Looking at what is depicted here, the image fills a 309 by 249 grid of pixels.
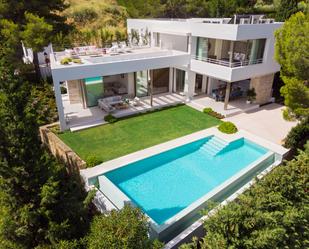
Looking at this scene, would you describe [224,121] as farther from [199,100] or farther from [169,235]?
[169,235]

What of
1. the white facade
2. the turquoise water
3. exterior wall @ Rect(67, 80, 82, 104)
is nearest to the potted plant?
the white facade

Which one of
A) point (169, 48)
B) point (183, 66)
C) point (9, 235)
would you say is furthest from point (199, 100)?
point (9, 235)

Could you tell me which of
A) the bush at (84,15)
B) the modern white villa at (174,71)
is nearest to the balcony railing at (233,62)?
the modern white villa at (174,71)

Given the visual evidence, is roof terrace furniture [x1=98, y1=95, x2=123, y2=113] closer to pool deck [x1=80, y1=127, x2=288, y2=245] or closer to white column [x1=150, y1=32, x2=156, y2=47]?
pool deck [x1=80, y1=127, x2=288, y2=245]

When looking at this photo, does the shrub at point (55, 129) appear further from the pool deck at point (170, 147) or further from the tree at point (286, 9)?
the tree at point (286, 9)

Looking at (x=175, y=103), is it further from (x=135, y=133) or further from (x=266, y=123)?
(x=266, y=123)
